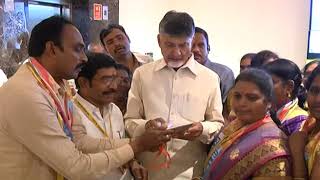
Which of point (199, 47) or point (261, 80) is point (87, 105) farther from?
point (199, 47)

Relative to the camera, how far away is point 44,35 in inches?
62.8

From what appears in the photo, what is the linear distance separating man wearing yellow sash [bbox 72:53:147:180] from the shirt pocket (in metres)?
0.33

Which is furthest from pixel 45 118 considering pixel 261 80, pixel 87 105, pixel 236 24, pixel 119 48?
pixel 236 24

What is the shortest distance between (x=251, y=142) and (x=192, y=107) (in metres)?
0.43

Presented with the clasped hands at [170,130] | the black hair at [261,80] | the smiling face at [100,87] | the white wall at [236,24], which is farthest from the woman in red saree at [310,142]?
the white wall at [236,24]

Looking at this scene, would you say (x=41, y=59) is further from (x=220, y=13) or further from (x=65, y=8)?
(x=220, y=13)

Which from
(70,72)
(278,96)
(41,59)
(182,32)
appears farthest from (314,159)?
(41,59)

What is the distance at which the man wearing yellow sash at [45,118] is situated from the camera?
1.48 metres

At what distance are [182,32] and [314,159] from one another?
86 centimetres

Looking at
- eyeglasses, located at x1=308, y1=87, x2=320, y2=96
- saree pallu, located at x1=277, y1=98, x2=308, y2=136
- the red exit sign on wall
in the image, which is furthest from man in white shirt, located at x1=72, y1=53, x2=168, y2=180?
the red exit sign on wall

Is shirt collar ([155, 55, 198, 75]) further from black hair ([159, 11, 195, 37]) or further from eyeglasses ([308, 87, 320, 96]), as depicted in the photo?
eyeglasses ([308, 87, 320, 96])

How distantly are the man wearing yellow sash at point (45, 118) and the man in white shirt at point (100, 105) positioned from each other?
17cm

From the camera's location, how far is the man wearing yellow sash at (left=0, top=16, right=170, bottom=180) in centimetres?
148

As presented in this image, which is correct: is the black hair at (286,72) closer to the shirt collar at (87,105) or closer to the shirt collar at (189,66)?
the shirt collar at (189,66)
